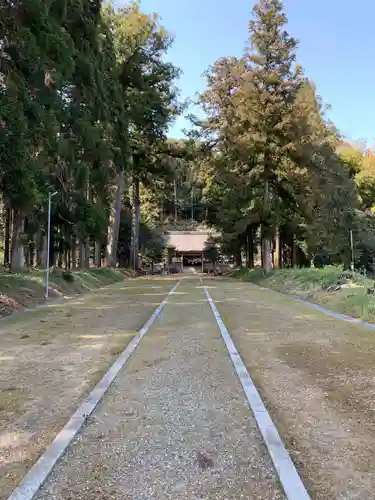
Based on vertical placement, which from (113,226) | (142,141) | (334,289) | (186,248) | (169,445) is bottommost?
(169,445)

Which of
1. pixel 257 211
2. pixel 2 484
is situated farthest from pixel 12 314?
pixel 257 211

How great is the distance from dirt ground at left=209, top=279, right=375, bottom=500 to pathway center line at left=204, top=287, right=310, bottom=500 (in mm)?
61

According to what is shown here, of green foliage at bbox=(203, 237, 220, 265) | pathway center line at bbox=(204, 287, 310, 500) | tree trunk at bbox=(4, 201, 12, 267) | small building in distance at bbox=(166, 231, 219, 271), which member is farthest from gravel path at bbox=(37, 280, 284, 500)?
small building in distance at bbox=(166, 231, 219, 271)

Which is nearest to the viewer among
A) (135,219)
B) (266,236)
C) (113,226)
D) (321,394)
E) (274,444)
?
(274,444)

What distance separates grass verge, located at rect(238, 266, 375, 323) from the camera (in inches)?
434

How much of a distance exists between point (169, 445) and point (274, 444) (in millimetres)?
741

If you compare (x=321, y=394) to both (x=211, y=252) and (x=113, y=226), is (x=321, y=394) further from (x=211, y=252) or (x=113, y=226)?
(x=211, y=252)

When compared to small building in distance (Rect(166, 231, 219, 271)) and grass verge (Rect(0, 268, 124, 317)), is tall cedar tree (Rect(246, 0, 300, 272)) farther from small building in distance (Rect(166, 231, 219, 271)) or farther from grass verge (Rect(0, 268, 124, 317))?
small building in distance (Rect(166, 231, 219, 271))

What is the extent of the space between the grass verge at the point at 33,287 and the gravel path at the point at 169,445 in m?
7.67

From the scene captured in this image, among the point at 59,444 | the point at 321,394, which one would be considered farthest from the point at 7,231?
the point at 59,444

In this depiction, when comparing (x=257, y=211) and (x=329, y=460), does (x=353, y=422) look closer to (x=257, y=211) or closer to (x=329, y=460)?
(x=329, y=460)

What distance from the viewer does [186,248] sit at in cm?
5588

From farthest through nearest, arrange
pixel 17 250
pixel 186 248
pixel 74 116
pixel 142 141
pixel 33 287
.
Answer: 1. pixel 186 248
2. pixel 142 141
3. pixel 74 116
4. pixel 17 250
5. pixel 33 287

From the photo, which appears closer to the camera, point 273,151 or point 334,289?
point 334,289
